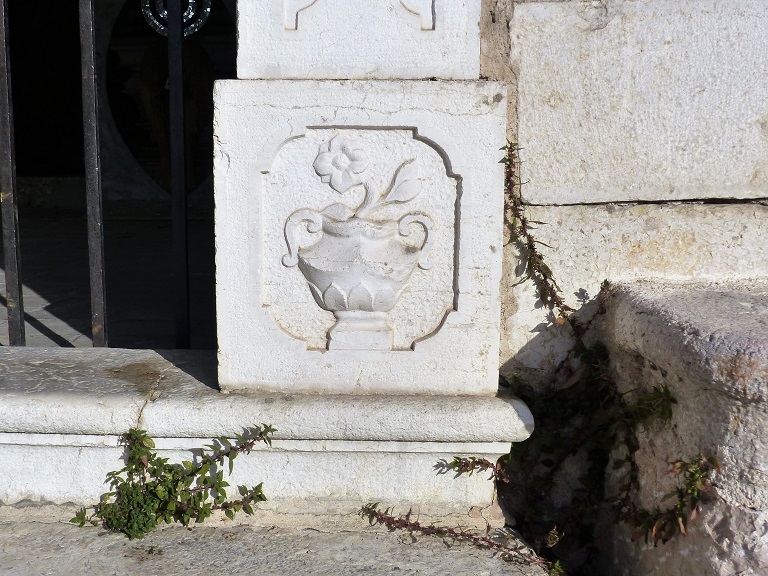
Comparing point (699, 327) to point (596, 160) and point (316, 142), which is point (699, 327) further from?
point (316, 142)

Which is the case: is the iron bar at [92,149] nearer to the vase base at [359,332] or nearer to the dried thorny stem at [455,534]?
the vase base at [359,332]

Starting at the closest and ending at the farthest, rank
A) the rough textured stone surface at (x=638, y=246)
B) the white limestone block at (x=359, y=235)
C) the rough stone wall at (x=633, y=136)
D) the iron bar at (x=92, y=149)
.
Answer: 1. the white limestone block at (x=359, y=235)
2. the rough stone wall at (x=633, y=136)
3. the rough textured stone surface at (x=638, y=246)
4. the iron bar at (x=92, y=149)

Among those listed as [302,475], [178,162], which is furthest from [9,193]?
[302,475]

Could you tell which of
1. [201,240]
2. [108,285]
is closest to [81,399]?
[108,285]

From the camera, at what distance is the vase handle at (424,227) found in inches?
75.7

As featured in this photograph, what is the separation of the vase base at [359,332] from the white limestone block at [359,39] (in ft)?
1.90

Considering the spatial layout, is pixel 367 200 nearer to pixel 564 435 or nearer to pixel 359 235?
pixel 359 235

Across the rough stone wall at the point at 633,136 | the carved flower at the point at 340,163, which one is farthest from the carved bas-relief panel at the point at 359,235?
the rough stone wall at the point at 633,136

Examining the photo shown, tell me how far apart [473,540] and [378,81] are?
1.11 meters

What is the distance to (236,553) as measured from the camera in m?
1.82

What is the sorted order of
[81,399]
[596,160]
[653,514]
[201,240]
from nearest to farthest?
[653,514] < [81,399] < [596,160] < [201,240]

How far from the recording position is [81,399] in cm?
190

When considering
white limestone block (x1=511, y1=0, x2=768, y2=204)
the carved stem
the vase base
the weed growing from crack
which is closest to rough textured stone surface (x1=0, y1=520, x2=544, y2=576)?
the weed growing from crack

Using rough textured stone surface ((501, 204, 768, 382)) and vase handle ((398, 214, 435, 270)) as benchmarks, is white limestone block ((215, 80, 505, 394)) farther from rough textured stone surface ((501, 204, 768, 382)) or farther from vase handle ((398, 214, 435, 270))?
rough textured stone surface ((501, 204, 768, 382))
